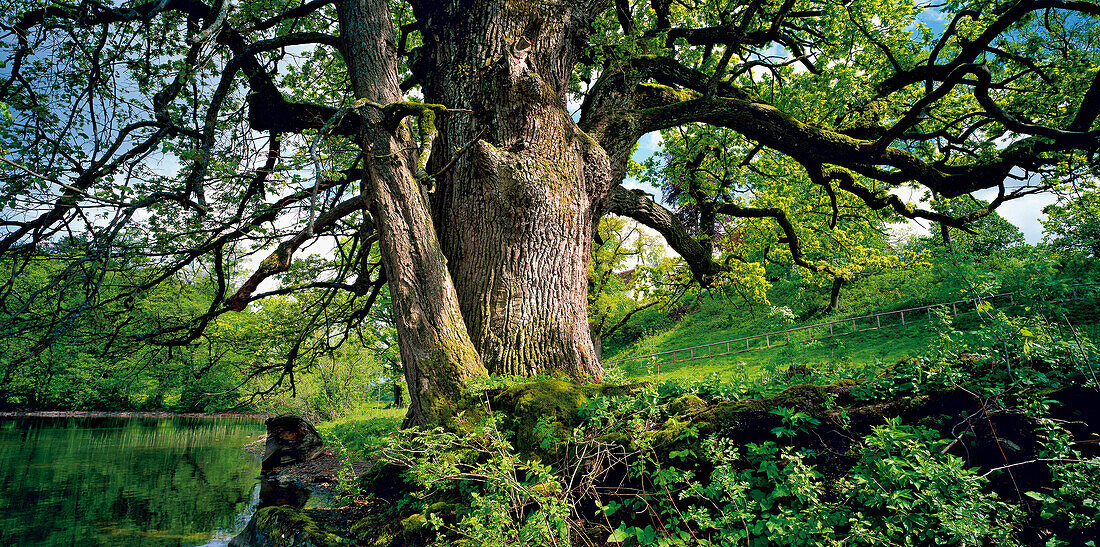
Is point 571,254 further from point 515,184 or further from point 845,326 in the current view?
point 845,326

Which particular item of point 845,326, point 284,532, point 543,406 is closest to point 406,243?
point 543,406

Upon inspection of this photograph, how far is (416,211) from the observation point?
513 cm

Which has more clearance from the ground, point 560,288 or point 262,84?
point 262,84

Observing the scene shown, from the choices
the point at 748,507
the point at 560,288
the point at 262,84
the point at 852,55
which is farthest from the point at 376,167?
the point at 852,55

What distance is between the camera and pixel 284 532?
4844mm

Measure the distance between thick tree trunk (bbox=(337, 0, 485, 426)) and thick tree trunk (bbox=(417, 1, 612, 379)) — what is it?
56 cm

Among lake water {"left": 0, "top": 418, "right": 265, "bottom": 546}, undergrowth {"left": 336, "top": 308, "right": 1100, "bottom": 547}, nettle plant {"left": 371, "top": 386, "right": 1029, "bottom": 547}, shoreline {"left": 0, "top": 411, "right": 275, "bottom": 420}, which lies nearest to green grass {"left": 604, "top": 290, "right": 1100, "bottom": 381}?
undergrowth {"left": 336, "top": 308, "right": 1100, "bottom": 547}

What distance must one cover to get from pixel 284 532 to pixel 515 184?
13.9 ft

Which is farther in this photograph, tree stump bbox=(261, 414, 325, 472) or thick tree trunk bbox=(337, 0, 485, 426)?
tree stump bbox=(261, 414, 325, 472)

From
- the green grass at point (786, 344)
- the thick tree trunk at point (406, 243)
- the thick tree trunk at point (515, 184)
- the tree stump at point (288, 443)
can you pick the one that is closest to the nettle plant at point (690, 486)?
the thick tree trunk at point (406, 243)

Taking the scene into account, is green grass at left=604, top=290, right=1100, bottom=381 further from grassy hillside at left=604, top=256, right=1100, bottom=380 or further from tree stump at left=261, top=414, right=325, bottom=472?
tree stump at left=261, top=414, right=325, bottom=472

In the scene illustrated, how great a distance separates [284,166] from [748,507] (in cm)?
466

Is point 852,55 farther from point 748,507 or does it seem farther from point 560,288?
point 748,507

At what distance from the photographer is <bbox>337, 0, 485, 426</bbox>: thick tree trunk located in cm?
460
